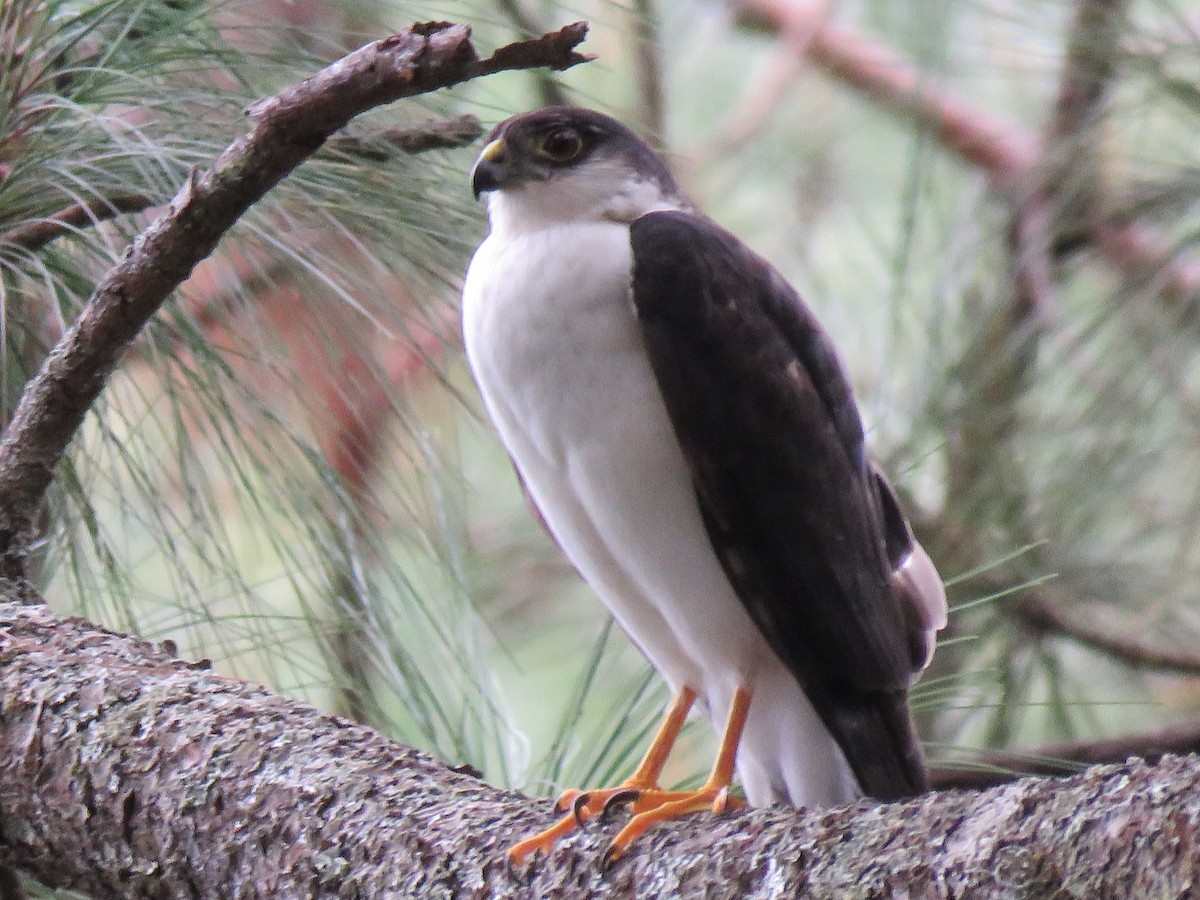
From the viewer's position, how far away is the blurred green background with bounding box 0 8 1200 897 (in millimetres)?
1696

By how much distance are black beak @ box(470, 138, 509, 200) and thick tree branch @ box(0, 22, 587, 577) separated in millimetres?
548

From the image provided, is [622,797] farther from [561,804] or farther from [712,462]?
[712,462]

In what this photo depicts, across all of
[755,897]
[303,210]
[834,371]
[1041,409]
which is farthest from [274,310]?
[1041,409]

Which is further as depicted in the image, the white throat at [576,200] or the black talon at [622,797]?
the white throat at [576,200]

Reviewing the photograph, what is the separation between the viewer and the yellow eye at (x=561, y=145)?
196 centimetres

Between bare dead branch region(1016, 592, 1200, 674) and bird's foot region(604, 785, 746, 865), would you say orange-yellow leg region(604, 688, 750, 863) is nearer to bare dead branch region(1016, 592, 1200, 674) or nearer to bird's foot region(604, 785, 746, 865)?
bird's foot region(604, 785, 746, 865)

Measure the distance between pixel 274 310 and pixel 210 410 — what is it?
0.28 meters

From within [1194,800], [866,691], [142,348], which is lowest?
[866,691]

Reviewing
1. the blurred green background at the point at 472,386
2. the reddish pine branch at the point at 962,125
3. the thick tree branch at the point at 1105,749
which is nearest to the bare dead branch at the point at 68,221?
the blurred green background at the point at 472,386

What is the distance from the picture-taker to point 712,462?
5.61 ft

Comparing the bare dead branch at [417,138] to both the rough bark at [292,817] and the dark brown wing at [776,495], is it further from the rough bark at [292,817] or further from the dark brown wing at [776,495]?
the rough bark at [292,817]

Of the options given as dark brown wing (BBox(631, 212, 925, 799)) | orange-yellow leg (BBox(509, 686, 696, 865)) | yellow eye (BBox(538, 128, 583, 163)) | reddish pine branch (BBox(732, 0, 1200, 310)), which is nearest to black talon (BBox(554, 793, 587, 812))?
orange-yellow leg (BBox(509, 686, 696, 865))

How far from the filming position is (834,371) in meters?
1.87

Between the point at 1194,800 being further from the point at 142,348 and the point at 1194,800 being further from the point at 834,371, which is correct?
the point at 142,348
